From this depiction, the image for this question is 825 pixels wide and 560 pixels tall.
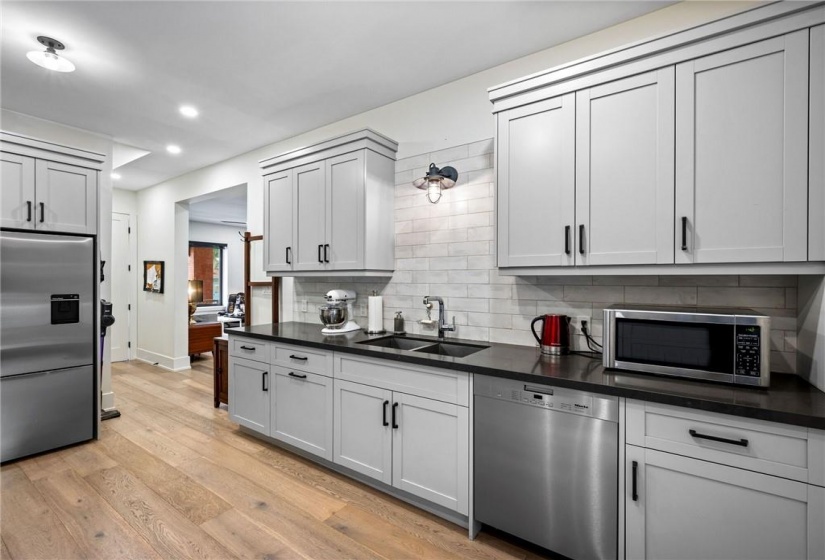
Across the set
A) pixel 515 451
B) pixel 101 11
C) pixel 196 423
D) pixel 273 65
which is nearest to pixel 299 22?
pixel 273 65

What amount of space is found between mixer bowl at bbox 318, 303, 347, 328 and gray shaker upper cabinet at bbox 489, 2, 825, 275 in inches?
57.5

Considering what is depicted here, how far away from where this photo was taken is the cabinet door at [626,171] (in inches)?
70.8

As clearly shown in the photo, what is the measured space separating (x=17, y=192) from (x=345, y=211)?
2.39m

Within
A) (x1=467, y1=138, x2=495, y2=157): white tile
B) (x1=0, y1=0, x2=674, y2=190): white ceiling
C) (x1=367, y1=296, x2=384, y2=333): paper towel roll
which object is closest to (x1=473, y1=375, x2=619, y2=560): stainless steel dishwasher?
(x1=367, y1=296, x2=384, y2=333): paper towel roll

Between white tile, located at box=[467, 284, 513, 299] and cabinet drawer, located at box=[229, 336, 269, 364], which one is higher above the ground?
white tile, located at box=[467, 284, 513, 299]

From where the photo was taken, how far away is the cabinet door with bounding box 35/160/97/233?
117 inches

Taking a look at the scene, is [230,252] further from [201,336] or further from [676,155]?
[676,155]

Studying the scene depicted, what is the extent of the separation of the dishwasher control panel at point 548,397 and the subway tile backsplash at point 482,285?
67 cm

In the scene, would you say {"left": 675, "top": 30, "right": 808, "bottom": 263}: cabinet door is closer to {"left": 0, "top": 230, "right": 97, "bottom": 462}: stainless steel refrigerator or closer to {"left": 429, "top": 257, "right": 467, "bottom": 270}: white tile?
{"left": 429, "top": 257, "right": 467, "bottom": 270}: white tile

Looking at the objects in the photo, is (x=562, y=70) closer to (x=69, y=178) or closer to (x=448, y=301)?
(x=448, y=301)

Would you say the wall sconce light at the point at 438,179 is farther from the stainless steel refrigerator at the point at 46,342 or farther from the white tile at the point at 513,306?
the stainless steel refrigerator at the point at 46,342

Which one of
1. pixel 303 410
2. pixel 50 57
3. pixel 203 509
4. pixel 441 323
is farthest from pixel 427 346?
pixel 50 57

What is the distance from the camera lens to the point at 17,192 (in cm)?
286

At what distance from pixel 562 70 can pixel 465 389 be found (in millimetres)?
1753
